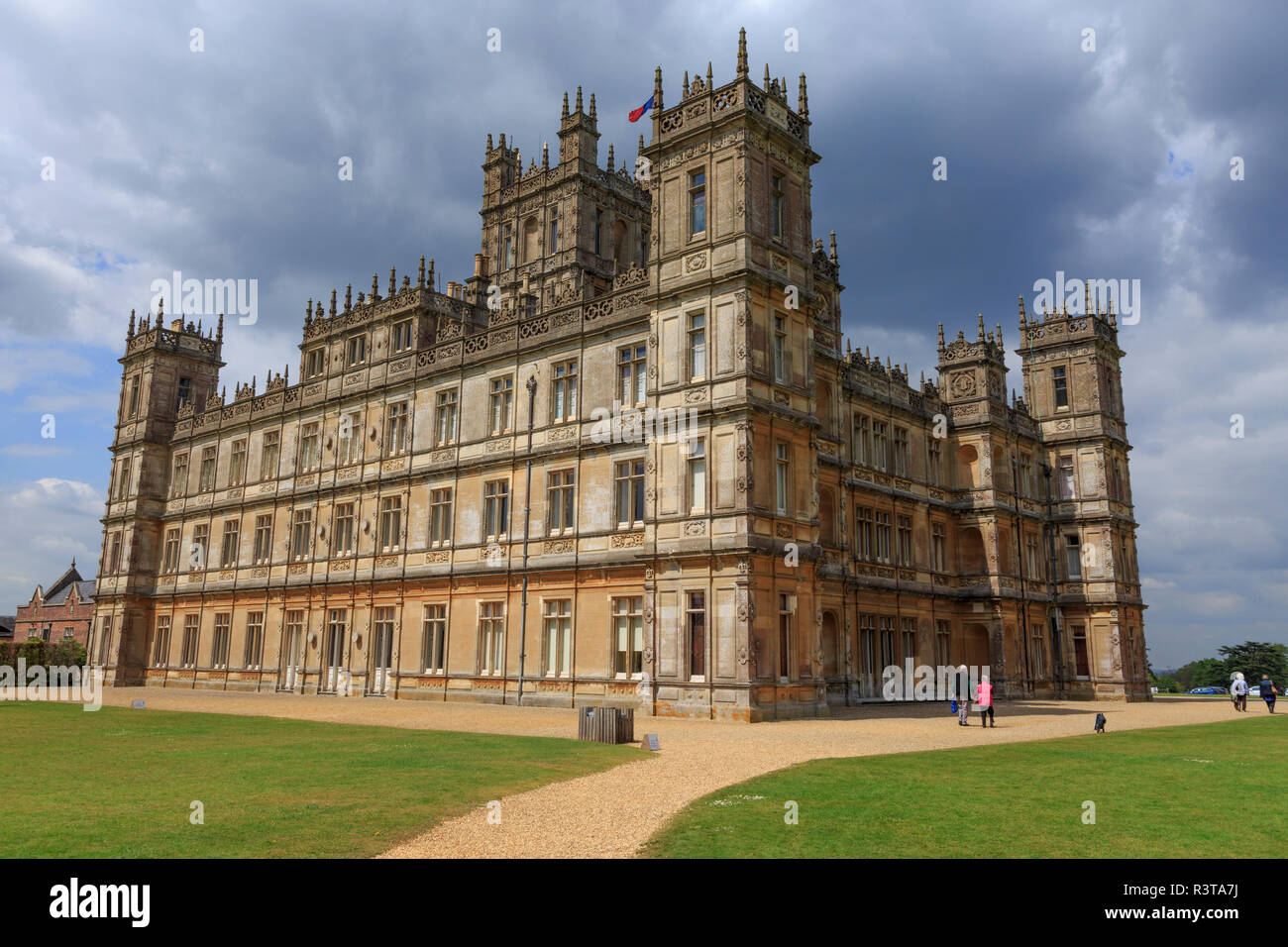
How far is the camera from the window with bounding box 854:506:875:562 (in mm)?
40250

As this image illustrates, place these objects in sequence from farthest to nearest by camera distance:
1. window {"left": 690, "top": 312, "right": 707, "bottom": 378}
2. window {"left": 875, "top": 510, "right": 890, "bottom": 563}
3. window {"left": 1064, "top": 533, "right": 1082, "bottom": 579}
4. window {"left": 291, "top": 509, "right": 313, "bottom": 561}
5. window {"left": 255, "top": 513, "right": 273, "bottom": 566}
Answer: window {"left": 1064, "top": 533, "right": 1082, "bottom": 579} < window {"left": 255, "top": 513, "right": 273, "bottom": 566} < window {"left": 291, "top": 509, "right": 313, "bottom": 561} < window {"left": 875, "top": 510, "right": 890, "bottom": 563} < window {"left": 690, "top": 312, "right": 707, "bottom": 378}

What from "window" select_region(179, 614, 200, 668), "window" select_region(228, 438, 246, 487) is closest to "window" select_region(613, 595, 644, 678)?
"window" select_region(228, 438, 246, 487)

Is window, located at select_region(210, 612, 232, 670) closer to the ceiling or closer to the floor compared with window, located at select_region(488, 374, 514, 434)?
closer to the floor

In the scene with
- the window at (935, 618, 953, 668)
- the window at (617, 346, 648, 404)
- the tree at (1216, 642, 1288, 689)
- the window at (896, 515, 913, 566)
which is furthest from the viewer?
the tree at (1216, 642, 1288, 689)

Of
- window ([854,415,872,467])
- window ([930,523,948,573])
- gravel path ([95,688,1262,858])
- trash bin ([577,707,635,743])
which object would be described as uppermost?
window ([854,415,872,467])

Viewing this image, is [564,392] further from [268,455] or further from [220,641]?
[220,641]

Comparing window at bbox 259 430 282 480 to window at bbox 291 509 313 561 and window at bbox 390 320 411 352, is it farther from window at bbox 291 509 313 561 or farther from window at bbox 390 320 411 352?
window at bbox 390 320 411 352

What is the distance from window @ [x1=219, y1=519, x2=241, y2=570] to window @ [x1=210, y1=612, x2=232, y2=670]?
9.57ft

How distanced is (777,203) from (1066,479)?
30.3 meters

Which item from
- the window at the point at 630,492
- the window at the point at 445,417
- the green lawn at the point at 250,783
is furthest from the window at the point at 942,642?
the green lawn at the point at 250,783

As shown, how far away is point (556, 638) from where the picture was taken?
33719 millimetres

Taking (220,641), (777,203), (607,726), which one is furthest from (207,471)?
(607,726)
